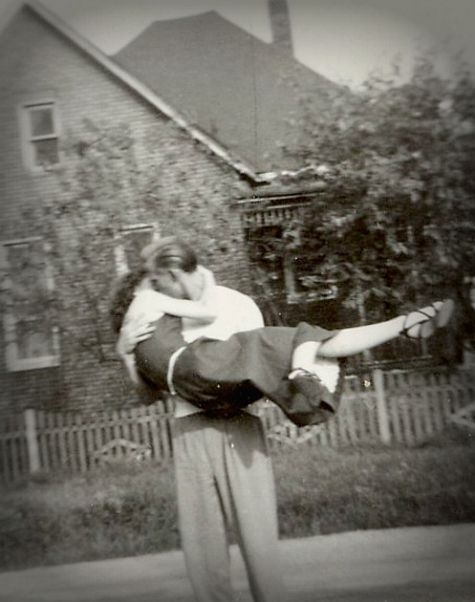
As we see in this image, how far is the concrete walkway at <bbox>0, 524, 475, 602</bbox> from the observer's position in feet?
4.03

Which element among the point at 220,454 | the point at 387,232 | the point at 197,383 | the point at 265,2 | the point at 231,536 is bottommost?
the point at 231,536

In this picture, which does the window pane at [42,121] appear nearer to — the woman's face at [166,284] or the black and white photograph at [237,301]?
the black and white photograph at [237,301]

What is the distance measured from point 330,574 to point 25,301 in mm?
795

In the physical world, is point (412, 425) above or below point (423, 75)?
below

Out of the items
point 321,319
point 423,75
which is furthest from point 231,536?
point 423,75

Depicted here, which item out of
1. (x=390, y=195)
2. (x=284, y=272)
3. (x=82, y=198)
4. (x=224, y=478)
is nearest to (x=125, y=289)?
(x=82, y=198)

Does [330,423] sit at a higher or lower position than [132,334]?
lower

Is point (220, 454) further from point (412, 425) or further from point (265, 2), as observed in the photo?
point (265, 2)

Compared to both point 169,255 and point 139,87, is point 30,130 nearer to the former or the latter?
point 139,87

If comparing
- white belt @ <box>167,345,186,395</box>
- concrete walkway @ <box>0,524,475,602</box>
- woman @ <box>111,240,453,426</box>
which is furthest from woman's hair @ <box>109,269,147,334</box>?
concrete walkway @ <box>0,524,475,602</box>

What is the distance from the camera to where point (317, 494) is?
4.02 feet

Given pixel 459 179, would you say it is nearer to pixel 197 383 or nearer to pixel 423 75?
pixel 423 75

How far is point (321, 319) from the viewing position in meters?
1.19

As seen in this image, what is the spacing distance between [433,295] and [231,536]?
1.94ft
